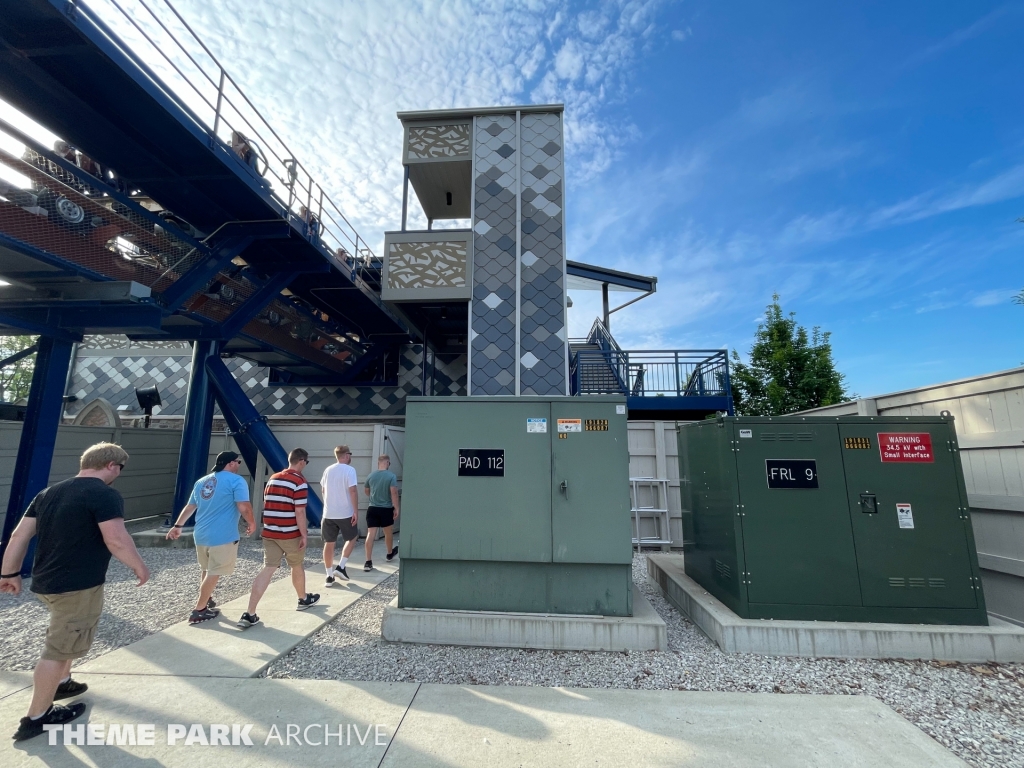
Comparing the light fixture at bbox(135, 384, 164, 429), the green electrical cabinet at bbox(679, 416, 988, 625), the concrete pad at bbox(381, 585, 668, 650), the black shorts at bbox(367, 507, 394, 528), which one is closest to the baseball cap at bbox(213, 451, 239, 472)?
the concrete pad at bbox(381, 585, 668, 650)

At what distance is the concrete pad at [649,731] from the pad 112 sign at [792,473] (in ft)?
5.10

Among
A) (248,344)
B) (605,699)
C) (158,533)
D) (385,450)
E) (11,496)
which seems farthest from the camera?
(248,344)

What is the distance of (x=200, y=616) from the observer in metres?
4.25

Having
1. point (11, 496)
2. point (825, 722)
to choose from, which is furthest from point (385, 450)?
point (825, 722)

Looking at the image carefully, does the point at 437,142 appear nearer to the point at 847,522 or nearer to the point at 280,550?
the point at 280,550

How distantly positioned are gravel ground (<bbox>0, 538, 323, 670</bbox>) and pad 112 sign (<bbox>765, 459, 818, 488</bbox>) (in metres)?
5.27

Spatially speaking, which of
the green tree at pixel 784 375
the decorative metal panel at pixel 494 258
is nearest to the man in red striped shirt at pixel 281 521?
the decorative metal panel at pixel 494 258

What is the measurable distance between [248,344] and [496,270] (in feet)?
20.1

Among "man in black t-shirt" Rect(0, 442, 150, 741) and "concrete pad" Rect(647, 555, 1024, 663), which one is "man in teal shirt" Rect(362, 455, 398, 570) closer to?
"man in black t-shirt" Rect(0, 442, 150, 741)

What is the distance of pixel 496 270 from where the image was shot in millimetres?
9609

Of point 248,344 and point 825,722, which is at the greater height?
point 248,344

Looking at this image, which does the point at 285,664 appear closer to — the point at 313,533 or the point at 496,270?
the point at 313,533

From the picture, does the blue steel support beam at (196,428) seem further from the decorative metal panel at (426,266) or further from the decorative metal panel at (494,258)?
the decorative metal panel at (494,258)

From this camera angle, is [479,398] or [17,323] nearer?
[479,398]
